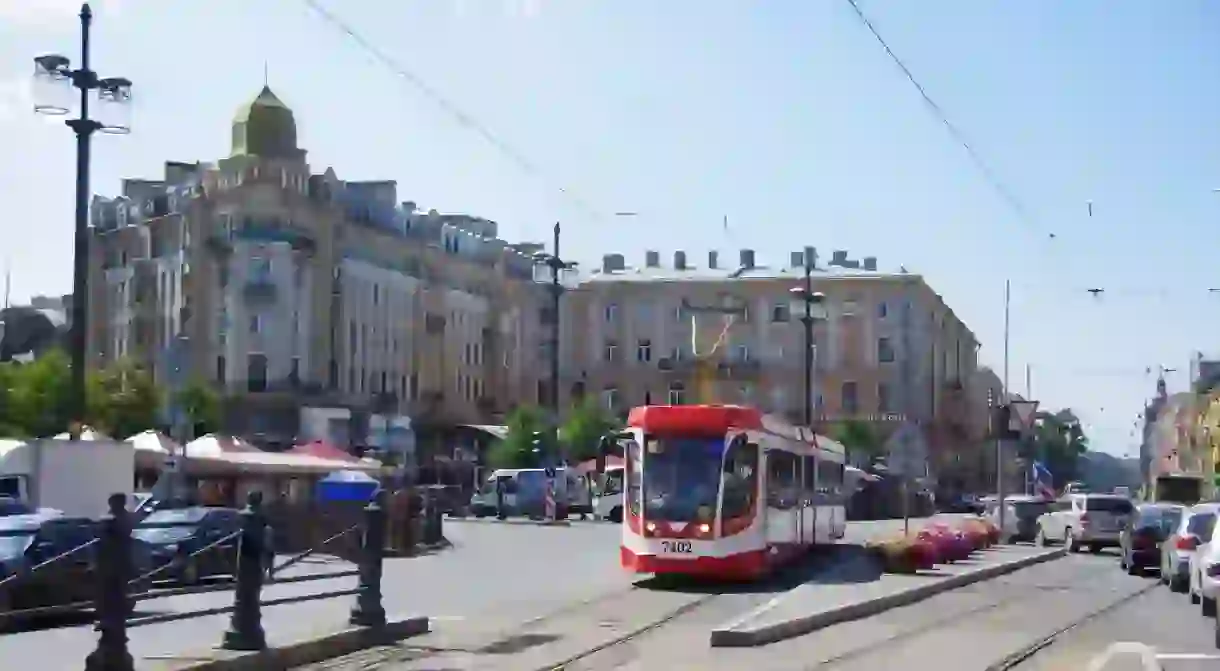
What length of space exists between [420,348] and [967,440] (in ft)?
169

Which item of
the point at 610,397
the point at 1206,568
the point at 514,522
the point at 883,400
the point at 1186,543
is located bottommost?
the point at 514,522

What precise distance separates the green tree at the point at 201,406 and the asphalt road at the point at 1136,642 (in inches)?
1750

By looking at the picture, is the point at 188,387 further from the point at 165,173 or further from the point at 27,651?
the point at 27,651

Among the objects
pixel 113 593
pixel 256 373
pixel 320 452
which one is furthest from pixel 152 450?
pixel 113 593

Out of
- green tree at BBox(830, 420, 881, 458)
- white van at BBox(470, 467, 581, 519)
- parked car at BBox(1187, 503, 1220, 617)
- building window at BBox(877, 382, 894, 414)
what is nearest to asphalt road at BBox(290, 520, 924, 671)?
parked car at BBox(1187, 503, 1220, 617)

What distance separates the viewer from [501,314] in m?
95.1

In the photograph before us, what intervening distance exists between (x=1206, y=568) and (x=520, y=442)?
59804 mm

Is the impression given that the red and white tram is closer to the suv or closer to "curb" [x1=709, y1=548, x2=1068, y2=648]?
"curb" [x1=709, y1=548, x2=1068, y2=648]

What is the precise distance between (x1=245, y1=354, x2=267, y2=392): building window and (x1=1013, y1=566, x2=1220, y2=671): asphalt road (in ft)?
170

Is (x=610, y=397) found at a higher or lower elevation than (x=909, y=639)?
higher

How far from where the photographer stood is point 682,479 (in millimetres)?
28031

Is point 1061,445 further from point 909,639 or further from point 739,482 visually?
point 909,639

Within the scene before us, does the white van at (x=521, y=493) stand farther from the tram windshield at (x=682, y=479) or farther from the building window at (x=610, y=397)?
the tram windshield at (x=682, y=479)

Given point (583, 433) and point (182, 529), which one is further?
point (583, 433)
